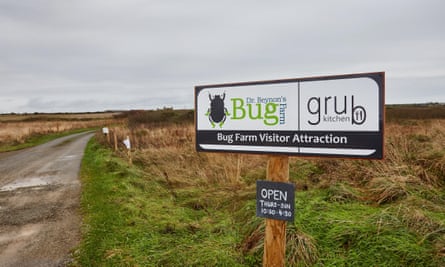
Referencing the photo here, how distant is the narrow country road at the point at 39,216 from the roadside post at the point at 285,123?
2.52 meters

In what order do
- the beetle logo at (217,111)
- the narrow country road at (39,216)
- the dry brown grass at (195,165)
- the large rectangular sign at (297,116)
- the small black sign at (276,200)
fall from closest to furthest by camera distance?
the large rectangular sign at (297,116)
the small black sign at (276,200)
the beetle logo at (217,111)
the narrow country road at (39,216)
the dry brown grass at (195,165)

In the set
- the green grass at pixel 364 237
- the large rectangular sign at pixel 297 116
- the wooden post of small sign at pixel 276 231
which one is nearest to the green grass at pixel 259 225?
the green grass at pixel 364 237

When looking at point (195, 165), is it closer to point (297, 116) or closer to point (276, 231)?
point (276, 231)

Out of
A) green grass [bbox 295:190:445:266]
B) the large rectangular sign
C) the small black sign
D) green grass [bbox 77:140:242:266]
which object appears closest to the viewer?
the large rectangular sign

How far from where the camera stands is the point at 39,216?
16.6 ft

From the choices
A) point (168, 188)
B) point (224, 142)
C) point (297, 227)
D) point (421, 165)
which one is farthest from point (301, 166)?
point (224, 142)

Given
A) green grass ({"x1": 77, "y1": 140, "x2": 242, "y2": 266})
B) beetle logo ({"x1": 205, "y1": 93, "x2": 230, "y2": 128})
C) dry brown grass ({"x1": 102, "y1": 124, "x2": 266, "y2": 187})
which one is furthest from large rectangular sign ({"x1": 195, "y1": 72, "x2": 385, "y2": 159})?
dry brown grass ({"x1": 102, "y1": 124, "x2": 266, "y2": 187})

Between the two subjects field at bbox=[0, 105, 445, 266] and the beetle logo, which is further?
field at bbox=[0, 105, 445, 266]

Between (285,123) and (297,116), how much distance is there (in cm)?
11

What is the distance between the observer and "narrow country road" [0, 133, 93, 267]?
3658mm

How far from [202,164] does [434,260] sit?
604cm

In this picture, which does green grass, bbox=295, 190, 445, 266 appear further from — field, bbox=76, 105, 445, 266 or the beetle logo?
the beetle logo

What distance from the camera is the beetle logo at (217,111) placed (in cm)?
273

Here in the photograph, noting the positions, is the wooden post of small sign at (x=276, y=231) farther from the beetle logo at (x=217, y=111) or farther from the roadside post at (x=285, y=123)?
the beetle logo at (x=217, y=111)
